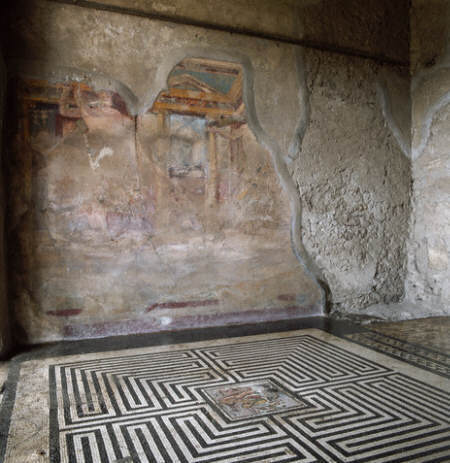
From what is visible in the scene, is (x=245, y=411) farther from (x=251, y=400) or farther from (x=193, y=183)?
(x=193, y=183)

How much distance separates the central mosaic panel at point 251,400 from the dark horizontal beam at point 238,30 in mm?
2411

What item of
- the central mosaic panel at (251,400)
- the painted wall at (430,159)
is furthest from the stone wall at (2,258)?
the painted wall at (430,159)

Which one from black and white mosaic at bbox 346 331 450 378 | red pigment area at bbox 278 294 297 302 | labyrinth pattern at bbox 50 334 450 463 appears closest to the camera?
labyrinth pattern at bbox 50 334 450 463

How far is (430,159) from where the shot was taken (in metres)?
3.62

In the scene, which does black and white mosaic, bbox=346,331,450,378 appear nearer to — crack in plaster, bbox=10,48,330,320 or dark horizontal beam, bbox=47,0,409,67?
crack in plaster, bbox=10,48,330,320

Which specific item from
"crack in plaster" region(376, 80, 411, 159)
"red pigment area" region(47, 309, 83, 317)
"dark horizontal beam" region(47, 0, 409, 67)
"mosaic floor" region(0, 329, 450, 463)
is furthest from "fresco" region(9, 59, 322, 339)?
"crack in plaster" region(376, 80, 411, 159)

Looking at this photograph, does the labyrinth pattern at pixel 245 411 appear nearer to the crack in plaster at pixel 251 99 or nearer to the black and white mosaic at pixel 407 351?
the black and white mosaic at pixel 407 351

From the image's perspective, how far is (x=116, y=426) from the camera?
5.34 ft

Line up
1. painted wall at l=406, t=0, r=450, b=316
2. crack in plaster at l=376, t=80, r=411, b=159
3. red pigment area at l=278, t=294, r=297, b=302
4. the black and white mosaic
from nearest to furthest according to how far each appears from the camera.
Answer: the black and white mosaic < red pigment area at l=278, t=294, r=297, b=302 < painted wall at l=406, t=0, r=450, b=316 < crack in plaster at l=376, t=80, r=411, b=159

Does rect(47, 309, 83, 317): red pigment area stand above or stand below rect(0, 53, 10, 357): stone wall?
below

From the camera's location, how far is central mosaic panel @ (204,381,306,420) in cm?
176

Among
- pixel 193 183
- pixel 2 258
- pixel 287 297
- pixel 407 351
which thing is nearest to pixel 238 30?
pixel 193 183

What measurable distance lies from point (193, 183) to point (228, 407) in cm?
170

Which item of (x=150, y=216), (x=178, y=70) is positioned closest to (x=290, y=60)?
(x=178, y=70)
